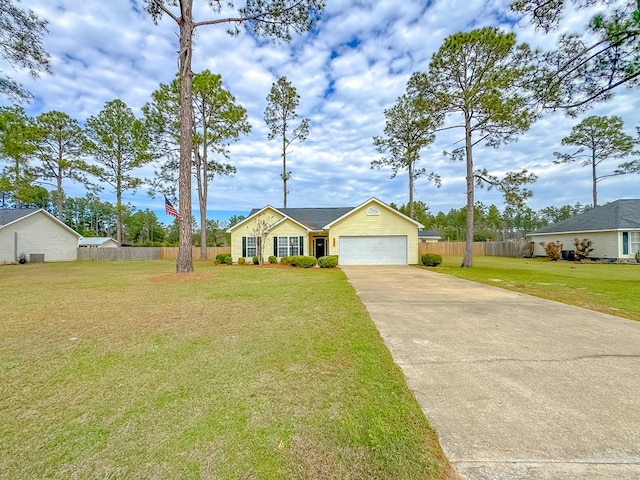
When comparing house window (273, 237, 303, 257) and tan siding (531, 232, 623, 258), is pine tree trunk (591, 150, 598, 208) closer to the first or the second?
tan siding (531, 232, 623, 258)

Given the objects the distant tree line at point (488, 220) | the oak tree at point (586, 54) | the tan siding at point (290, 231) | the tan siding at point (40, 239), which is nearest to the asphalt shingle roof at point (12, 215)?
the tan siding at point (40, 239)

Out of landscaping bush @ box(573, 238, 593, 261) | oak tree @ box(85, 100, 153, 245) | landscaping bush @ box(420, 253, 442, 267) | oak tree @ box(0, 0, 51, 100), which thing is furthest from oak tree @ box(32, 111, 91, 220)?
landscaping bush @ box(573, 238, 593, 261)

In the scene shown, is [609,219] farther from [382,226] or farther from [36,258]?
[36,258]

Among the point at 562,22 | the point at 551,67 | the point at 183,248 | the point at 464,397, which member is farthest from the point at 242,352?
the point at 562,22

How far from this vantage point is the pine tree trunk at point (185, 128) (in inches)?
413

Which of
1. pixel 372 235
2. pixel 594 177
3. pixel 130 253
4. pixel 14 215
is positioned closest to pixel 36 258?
pixel 14 215

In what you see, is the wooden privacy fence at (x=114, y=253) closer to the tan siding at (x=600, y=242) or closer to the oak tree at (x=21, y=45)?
the oak tree at (x=21, y=45)

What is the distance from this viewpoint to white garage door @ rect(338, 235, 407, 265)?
18.3m

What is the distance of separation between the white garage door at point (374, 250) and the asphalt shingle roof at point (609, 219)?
576 inches

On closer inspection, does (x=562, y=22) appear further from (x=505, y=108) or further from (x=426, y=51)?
(x=426, y=51)

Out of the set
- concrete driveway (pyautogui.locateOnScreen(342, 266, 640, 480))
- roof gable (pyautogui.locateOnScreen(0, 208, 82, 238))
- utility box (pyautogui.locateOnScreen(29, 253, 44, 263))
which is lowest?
concrete driveway (pyautogui.locateOnScreen(342, 266, 640, 480))

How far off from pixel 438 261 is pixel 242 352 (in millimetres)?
15329

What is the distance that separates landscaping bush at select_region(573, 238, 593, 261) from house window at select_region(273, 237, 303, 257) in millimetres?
20139

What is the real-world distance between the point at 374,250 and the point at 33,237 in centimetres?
2737
